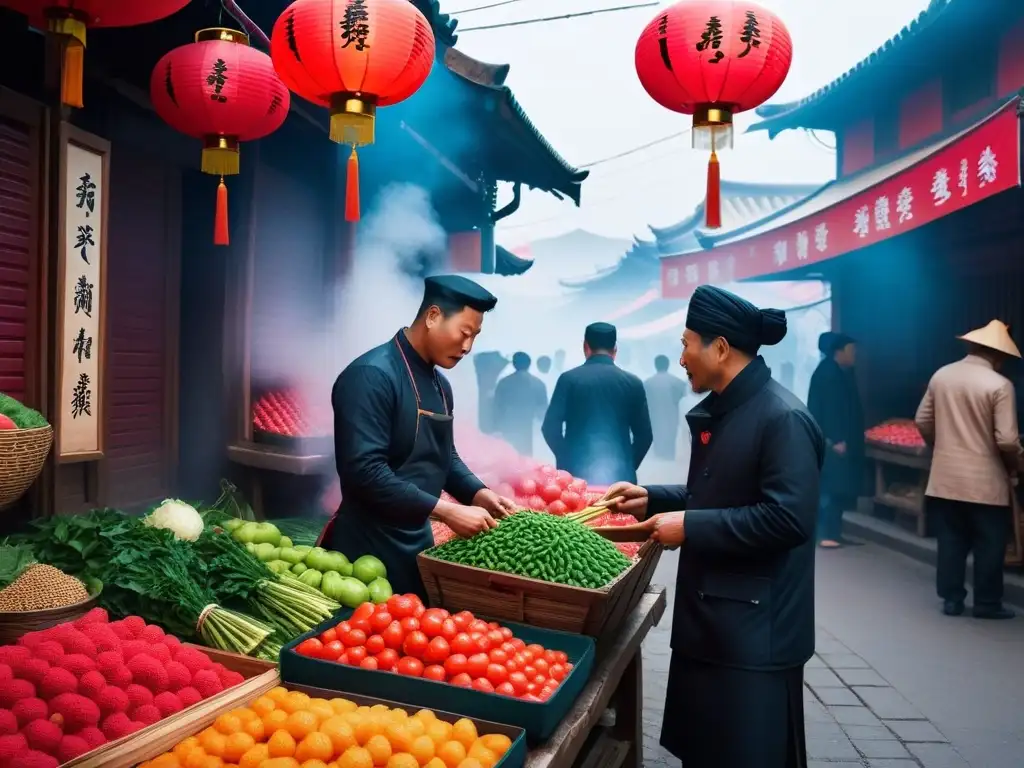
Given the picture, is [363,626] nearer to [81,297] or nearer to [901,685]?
[81,297]

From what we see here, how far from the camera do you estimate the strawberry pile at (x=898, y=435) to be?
397 inches

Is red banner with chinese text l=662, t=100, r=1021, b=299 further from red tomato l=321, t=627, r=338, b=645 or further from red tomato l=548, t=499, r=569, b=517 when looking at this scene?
red tomato l=321, t=627, r=338, b=645

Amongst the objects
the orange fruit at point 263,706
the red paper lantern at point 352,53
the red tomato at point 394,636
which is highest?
the red paper lantern at point 352,53

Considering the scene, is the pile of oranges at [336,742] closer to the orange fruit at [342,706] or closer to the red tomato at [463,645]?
the orange fruit at [342,706]

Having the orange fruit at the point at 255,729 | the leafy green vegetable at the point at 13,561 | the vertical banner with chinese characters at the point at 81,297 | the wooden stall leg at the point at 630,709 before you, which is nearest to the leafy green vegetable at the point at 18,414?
the leafy green vegetable at the point at 13,561

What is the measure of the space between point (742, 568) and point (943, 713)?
310 centimetres

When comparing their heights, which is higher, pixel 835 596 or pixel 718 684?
pixel 718 684

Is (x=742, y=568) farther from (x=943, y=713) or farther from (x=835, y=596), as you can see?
(x=835, y=596)

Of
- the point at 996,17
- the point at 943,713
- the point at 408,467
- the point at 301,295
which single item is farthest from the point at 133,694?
the point at 996,17

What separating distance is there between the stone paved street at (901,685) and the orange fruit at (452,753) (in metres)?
2.72

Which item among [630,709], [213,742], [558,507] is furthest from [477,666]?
[558,507]

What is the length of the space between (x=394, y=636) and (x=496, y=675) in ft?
1.16

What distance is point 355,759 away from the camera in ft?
6.70

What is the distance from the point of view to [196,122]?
4.50m
